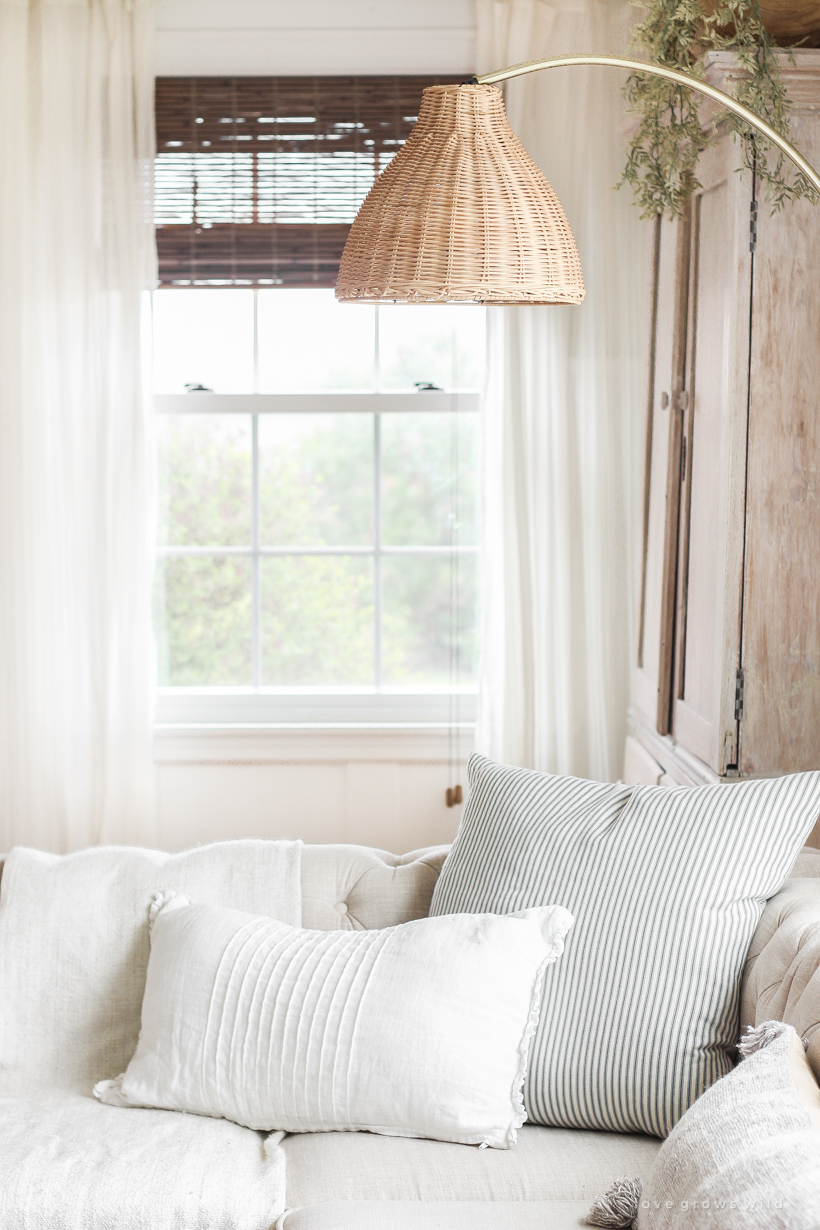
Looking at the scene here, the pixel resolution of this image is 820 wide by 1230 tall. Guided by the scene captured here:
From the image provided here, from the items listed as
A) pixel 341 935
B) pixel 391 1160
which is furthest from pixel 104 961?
pixel 391 1160

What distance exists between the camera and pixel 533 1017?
1485 mm

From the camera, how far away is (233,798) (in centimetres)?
329

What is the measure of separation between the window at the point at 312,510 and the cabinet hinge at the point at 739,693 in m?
1.26

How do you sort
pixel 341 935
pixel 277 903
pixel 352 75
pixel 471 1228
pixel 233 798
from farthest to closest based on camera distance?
pixel 233 798
pixel 352 75
pixel 277 903
pixel 341 935
pixel 471 1228

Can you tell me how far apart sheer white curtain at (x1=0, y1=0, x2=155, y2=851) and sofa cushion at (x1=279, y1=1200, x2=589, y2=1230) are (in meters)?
2.04

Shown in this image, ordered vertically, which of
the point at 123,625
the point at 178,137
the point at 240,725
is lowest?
the point at 240,725

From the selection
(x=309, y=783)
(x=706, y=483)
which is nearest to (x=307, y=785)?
(x=309, y=783)

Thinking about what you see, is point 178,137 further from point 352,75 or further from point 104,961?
point 104,961

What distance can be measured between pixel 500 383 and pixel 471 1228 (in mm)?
2359

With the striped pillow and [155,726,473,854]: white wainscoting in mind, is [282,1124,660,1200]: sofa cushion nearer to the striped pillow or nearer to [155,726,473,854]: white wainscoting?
the striped pillow

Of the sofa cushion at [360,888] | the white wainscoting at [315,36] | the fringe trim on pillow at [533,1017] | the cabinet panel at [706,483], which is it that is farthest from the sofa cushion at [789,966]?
the white wainscoting at [315,36]

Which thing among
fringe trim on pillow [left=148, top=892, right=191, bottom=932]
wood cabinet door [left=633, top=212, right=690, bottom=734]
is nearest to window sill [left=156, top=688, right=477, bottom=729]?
wood cabinet door [left=633, top=212, right=690, bottom=734]

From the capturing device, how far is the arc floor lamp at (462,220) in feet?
4.63

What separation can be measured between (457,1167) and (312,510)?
7.52 ft
